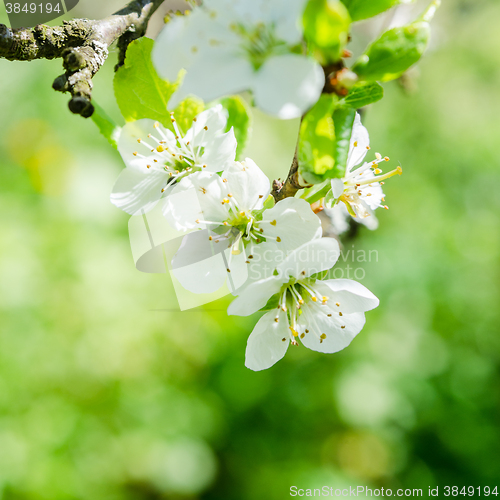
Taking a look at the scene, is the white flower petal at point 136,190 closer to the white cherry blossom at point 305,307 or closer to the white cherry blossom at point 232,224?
the white cherry blossom at point 232,224

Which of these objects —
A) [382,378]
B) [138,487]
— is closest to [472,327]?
[382,378]

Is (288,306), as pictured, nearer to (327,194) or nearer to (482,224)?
(327,194)

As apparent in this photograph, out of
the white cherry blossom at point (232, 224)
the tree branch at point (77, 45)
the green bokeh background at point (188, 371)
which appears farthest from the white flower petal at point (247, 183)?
the green bokeh background at point (188, 371)

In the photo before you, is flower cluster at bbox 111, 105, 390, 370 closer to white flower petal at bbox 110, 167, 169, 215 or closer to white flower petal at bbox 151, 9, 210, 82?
white flower petal at bbox 110, 167, 169, 215

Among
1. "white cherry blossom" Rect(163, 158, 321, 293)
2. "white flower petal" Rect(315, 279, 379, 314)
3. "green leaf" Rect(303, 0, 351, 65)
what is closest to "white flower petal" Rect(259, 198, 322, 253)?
"white cherry blossom" Rect(163, 158, 321, 293)

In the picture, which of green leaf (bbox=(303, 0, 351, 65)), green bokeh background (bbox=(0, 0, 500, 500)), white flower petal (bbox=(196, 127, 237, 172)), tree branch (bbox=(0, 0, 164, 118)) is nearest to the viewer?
green leaf (bbox=(303, 0, 351, 65))

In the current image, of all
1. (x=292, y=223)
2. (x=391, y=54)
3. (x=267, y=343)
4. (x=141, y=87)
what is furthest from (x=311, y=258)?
(x=141, y=87)
